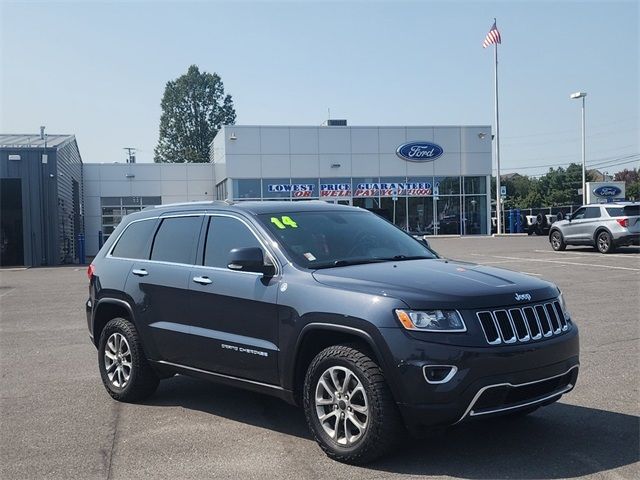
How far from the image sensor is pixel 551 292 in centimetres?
518

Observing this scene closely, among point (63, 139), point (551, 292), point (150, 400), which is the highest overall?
point (63, 139)

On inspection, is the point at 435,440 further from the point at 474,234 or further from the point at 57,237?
the point at 474,234

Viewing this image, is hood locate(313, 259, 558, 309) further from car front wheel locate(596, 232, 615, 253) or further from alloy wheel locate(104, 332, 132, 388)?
car front wheel locate(596, 232, 615, 253)

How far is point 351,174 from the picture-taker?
1662 inches

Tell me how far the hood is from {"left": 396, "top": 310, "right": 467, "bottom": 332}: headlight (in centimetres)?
5

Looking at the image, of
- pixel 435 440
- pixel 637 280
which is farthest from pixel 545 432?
pixel 637 280

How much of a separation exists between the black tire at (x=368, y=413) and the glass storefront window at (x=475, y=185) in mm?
39864

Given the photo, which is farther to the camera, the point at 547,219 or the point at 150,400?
the point at 547,219

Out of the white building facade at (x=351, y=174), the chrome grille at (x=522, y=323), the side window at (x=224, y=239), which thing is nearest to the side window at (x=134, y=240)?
the side window at (x=224, y=239)

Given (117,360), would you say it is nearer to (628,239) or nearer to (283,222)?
(283,222)

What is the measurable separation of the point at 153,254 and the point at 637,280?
12.2 meters

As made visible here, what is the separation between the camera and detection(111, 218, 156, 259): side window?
6984 mm

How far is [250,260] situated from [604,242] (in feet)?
68.5

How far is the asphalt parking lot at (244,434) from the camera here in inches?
188
